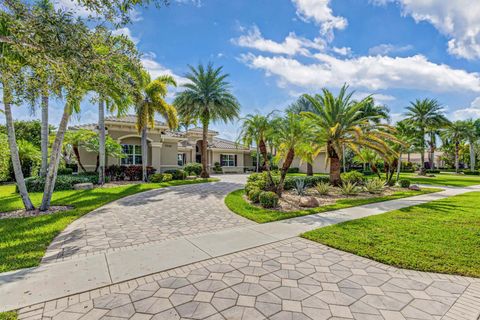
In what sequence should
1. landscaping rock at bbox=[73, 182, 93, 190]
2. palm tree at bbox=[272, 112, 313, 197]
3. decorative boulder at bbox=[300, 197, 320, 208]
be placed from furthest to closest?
landscaping rock at bbox=[73, 182, 93, 190]
palm tree at bbox=[272, 112, 313, 197]
decorative boulder at bbox=[300, 197, 320, 208]

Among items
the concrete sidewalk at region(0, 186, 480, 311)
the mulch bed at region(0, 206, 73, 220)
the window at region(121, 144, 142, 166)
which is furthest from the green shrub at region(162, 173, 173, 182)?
the concrete sidewalk at region(0, 186, 480, 311)

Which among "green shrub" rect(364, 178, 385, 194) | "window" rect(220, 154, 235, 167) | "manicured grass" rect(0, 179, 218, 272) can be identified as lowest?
"manicured grass" rect(0, 179, 218, 272)

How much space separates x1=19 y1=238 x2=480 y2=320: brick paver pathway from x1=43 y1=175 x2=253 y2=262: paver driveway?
6.86 feet

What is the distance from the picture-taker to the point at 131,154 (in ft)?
72.1

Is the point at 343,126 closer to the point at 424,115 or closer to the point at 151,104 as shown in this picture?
the point at 151,104

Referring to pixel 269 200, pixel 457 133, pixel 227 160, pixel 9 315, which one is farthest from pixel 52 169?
pixel 457 133

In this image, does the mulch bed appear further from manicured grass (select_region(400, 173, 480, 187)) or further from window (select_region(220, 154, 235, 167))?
manicured grass (select_region(400, 173, 480, 187))

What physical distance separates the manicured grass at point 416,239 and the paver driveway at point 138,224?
2996 millimetres

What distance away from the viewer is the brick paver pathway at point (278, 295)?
2939mm

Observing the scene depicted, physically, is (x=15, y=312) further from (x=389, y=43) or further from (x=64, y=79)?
(x=389, y=43)

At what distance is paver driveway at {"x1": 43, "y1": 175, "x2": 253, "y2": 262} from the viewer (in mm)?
5371

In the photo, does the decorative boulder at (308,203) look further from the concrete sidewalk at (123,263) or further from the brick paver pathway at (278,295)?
the brick paver pathway at (278,295)

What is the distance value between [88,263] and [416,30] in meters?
16.3

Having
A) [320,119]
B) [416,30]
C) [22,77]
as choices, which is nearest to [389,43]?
[416,30]
